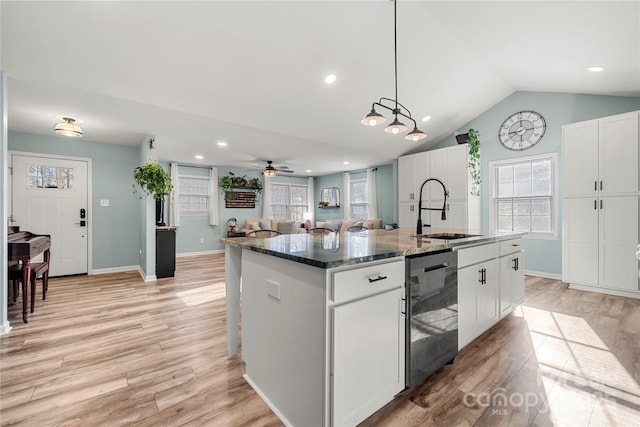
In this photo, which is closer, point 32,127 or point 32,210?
point 32,127

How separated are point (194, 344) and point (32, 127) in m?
4.51

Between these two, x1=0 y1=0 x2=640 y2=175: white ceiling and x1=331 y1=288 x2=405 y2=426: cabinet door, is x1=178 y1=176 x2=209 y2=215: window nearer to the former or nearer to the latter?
x1=0 y1=0 x2=640 y2=175: white ceiling

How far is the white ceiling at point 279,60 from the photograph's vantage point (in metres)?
2.43

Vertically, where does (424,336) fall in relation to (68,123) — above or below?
below

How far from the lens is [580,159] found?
3834 millimetres

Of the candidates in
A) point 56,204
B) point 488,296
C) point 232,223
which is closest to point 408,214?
point 488,296

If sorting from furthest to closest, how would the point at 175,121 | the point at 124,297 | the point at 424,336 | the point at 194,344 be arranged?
the point at 175,121
the point at 124,297
the point at 194,344
the point at 424,336

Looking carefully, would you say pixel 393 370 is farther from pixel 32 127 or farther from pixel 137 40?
pixel 32 127

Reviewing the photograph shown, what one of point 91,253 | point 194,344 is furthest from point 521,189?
point 91,253

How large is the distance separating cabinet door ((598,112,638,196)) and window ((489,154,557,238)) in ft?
3.23

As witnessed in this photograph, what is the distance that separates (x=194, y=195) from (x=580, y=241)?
807cm

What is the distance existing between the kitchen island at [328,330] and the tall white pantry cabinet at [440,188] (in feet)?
13.1

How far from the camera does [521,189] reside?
503 centimetres

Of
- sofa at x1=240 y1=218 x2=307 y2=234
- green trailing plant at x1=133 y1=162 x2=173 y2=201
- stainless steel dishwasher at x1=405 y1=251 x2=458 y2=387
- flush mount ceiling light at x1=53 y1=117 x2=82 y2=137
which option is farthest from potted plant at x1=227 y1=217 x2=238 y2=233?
stainless steel dishwasher at x1=405 y1=251 x2=458 y2=387
